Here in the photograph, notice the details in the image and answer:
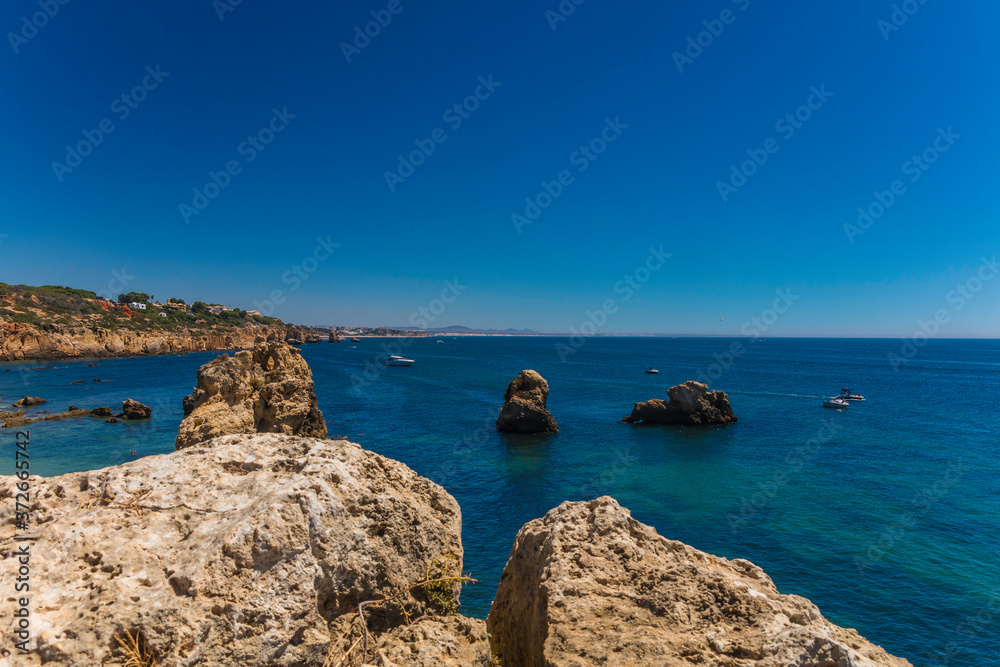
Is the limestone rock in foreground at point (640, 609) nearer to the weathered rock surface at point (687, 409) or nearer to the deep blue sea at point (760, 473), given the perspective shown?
the deep blue sea at point (760, 473)

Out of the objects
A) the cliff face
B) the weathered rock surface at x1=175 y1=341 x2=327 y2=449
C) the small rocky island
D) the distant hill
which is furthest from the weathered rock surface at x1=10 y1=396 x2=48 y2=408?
the small rocky island

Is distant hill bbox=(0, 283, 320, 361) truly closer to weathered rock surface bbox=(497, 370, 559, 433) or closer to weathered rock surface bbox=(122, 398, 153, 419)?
weathered rock surface bbox=(122, 398, 153, 419)

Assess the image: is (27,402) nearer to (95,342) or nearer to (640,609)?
(640,609)

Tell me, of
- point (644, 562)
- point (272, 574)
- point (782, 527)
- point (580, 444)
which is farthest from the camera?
point (580, 444)

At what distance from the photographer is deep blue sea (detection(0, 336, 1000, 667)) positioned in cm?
1788

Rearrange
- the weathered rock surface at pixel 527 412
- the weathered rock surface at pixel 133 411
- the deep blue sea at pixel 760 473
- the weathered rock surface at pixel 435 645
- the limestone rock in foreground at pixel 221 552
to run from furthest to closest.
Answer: the weathered rock surface at pixel 133 411, the weathered rock surface at pixel 527 412, the deep blue sea at pixel 760 473, the weathered rock surface at pixel 435 645, the limestone rock in foreground at pixel 221 552

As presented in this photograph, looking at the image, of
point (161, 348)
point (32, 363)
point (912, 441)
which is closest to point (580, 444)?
point (912, 441)

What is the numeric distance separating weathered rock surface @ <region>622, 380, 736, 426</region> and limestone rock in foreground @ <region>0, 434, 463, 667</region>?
143 ft

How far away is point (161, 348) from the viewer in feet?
380

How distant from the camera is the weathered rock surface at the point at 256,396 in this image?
17.6 metres

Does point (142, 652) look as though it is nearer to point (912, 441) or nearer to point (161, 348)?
point (912, 441)

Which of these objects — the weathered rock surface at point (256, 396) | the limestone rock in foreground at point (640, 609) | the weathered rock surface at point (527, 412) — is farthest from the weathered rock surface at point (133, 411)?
the limestone rock in foreground at point (640, 609)

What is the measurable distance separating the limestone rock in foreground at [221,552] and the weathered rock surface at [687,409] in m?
43.7

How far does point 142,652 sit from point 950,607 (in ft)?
76.1
